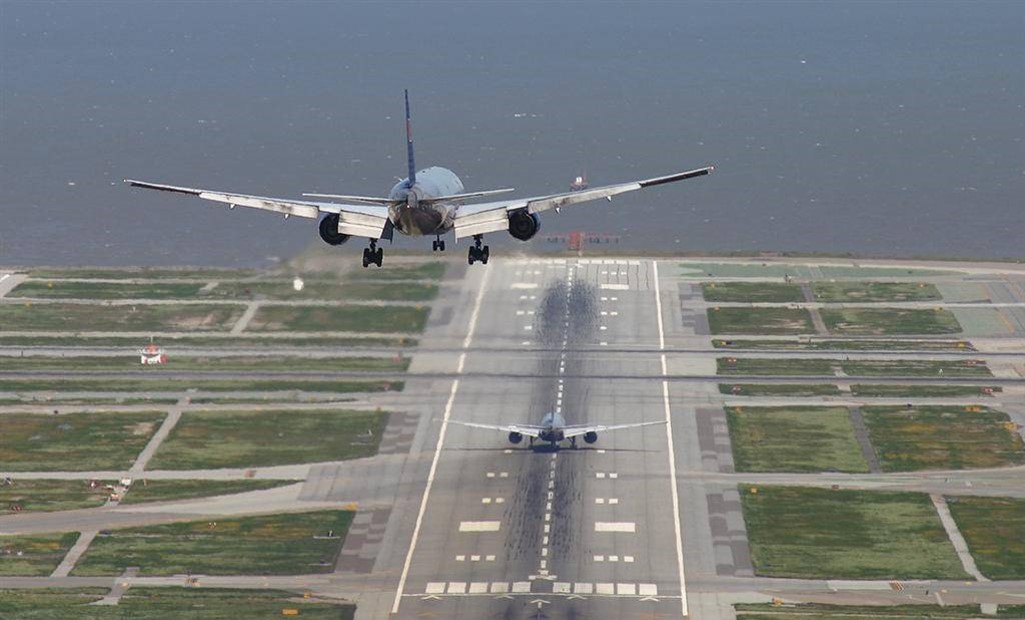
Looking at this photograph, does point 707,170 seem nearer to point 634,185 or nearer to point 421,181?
point 634,185

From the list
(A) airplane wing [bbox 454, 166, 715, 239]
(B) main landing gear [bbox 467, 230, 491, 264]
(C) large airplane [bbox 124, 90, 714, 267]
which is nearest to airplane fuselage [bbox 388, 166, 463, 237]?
(C) large airplane [bbox 124, 90, 714, 267]

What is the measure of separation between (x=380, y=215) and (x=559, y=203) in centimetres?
1401

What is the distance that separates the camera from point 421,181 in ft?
597

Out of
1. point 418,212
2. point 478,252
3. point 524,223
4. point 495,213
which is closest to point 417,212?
point 418,212

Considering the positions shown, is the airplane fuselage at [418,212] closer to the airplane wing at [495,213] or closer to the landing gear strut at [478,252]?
the airplane wing at [495,213]

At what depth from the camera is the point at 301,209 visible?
175 m

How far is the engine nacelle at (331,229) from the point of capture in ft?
576

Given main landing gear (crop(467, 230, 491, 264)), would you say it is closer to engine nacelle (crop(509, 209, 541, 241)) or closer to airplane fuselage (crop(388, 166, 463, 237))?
engine nacelle (crop(509, 209, 541, 241))

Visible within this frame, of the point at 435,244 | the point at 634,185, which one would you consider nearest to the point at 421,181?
the point at 435,244

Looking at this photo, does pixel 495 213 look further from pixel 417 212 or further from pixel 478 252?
pixel 478 252

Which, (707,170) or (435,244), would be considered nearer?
(707,170)

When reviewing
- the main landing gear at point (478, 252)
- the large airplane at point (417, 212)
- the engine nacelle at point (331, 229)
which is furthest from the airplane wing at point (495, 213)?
the engine nacelle at point (331, 229)

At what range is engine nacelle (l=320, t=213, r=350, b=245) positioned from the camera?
176 metres

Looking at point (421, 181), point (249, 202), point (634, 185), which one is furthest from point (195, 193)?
point (634, 185)
